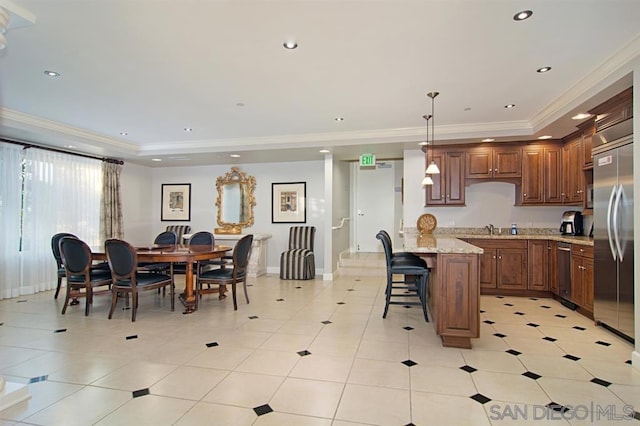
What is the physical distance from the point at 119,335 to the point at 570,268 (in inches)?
221

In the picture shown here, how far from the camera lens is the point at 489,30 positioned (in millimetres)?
2605

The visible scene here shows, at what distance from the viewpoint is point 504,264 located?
5.29 meters

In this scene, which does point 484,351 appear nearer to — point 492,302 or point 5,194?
point 492,302

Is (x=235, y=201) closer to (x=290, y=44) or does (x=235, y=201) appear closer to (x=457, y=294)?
(x=290, y=44)

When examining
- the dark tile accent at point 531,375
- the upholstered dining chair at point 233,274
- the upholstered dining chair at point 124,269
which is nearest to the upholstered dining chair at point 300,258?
the upholstered dining chair at point 233,274

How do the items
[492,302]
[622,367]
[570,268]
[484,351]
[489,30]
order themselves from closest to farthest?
[489,30]
[622,367]
[484,351]
[570,268]
[492,302]

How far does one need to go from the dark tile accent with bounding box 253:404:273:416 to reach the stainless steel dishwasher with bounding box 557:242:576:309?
4.33 meters

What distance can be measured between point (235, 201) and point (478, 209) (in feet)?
16.7

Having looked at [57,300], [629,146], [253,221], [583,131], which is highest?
[583,131]

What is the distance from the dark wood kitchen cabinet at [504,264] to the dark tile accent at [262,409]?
4196mm

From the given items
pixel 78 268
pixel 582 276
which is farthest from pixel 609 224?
pixel 78 268

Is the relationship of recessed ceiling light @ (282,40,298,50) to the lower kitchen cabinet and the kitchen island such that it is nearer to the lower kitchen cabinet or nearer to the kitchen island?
the kitchen island

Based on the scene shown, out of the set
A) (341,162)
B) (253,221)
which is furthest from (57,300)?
(341,162)

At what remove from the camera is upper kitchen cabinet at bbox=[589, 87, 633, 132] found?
3.28 metres
